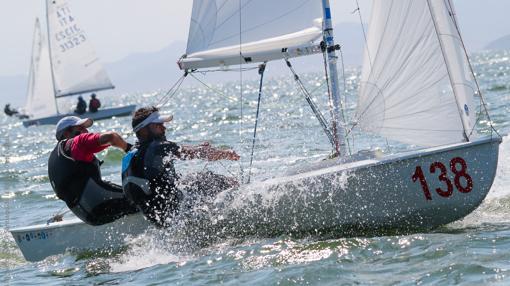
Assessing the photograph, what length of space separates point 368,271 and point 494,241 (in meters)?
0.86

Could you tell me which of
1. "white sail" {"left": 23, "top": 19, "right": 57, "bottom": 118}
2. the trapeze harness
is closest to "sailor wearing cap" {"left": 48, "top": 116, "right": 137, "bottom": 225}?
the trapeze harness

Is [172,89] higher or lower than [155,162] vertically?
higher

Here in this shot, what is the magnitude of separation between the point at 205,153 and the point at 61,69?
77.2ft

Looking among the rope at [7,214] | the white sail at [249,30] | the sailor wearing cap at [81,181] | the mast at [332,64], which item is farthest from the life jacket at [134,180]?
the rope at [7,214]

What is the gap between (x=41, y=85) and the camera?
30938 millimetres

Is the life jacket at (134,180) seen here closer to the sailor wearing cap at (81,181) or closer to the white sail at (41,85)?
the sailor wearing cap at (81,181)

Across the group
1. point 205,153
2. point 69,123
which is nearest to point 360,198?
point 205,153

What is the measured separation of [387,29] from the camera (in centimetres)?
612

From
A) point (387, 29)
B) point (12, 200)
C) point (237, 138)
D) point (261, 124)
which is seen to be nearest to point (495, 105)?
point (237, 138)

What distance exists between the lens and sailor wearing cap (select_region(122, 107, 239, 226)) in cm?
586

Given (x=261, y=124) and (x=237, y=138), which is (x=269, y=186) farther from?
(x=261, y=124)

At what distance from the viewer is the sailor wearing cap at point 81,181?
617cm

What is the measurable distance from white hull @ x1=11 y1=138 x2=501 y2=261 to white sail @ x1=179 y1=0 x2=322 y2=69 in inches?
34.5

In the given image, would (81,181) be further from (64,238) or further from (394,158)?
(394,158)
